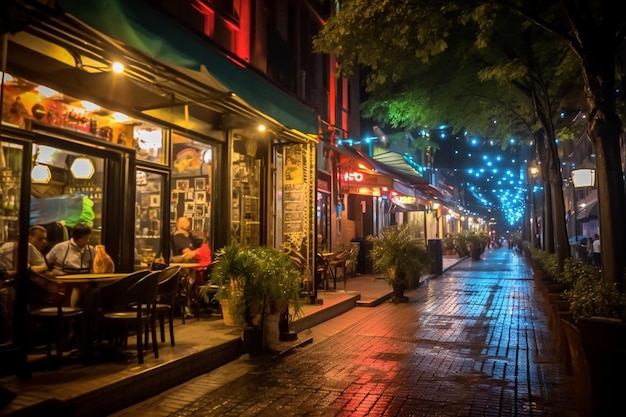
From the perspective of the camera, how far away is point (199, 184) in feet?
35.4

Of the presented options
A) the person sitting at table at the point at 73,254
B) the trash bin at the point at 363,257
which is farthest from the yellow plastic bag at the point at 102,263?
the trash bin at the point at 363,257

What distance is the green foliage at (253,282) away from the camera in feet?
23.6

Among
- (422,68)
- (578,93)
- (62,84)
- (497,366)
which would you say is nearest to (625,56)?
(578,93)

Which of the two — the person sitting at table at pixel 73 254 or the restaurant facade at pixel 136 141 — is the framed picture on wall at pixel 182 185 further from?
the person sitting at table at pixel 73 254

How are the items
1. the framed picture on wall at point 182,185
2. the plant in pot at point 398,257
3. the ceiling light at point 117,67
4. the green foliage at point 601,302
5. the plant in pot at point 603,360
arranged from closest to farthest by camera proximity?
the plant in pot at point 603,360 < the green foliage at point 601,302 < the ceiling light at point 117,67 < the framed picture on wall at point 182,185 < the plant in pot at point 398,257

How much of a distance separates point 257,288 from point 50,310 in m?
2.58

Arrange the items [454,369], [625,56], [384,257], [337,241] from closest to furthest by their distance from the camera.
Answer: [454,369], [384,257], [625,56], [337,241]

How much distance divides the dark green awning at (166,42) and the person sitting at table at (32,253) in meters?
2.65

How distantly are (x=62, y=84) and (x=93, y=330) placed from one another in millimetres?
3315

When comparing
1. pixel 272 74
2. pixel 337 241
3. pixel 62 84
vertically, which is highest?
pixel 272 74

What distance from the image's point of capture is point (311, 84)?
16.5m

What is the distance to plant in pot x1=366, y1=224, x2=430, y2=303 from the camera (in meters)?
13.2

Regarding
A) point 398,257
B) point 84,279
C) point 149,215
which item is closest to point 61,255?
point 84,279

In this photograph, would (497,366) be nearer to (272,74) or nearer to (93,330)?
(93,330)
